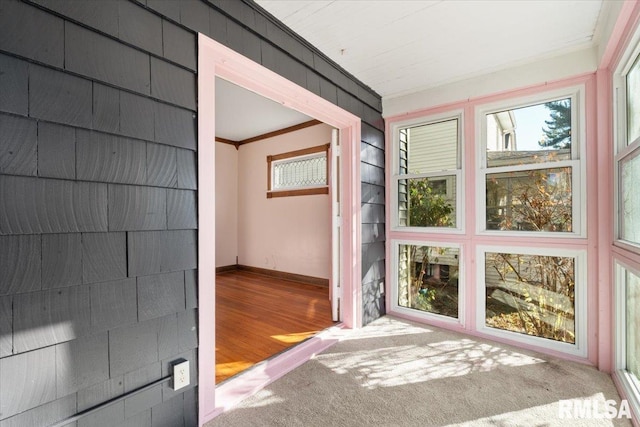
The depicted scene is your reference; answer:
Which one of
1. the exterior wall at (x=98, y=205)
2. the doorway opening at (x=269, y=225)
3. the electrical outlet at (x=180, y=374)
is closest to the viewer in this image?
the exterior wall at (x=98, y=205)

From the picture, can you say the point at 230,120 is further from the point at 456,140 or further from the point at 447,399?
the point at 447,399

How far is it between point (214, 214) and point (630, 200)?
2.30m

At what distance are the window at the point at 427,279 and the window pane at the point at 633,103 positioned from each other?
4.47 ft

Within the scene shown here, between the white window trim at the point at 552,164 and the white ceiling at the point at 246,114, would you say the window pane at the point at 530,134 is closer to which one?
the white window trim at the point at 552,164

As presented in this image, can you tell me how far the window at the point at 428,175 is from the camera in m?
2.67

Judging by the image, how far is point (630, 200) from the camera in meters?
1.67

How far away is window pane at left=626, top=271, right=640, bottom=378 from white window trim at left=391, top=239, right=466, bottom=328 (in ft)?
3.32

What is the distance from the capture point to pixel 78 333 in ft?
3.44

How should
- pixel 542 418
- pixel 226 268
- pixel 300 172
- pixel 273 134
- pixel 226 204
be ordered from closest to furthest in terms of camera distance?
pixel 542 418 → pixel 300 172 → pixel 273 134 → pixel 226 268 → pixel 226 204

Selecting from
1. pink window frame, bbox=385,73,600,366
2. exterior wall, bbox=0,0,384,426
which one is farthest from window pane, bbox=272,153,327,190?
exterior wall, bbox=0,0,384,426

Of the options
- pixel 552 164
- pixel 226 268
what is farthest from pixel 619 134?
pixel 226 268

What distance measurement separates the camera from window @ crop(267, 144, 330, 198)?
14.1 feet

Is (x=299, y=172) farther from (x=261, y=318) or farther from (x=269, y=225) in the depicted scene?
(x=261, y=318)

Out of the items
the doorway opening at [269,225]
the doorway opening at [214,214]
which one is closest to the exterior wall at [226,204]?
the doorway opening at [269,225]
